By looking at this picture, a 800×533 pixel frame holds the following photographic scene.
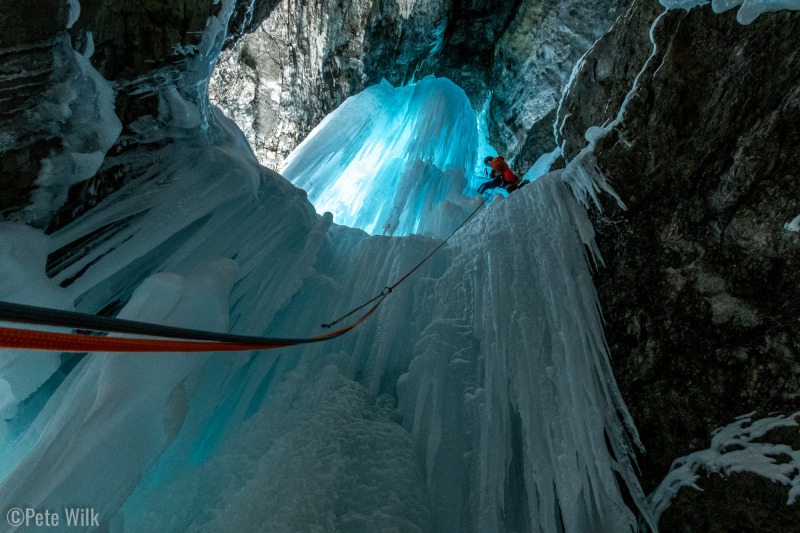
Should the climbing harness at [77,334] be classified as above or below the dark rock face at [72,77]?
A: below

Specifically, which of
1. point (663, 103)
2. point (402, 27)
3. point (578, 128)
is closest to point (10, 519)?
point (663, 103)

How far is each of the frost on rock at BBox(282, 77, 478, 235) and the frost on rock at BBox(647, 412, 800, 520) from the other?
2566mm

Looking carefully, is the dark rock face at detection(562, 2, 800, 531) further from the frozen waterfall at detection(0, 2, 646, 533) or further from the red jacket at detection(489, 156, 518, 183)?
the red jacket at detection(489, 156, 518, 183)

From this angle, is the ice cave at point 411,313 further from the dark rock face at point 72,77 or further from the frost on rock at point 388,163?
the frost on rock at point 388,163

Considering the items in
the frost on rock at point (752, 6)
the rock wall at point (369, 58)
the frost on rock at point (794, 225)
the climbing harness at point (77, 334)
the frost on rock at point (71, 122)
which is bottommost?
the climbing harness at point (77, 334)

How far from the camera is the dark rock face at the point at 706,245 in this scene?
1716 mm

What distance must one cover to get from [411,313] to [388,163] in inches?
138

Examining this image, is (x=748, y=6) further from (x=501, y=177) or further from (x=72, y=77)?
(x=501, y=177)

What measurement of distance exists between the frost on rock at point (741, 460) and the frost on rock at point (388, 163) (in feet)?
8.42

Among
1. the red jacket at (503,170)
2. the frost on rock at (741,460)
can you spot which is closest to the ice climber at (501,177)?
the red jacket at (503,170)

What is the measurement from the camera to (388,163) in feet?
19.1

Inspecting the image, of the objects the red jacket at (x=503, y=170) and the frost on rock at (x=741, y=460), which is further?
the red jacket at (x=503, y=170)

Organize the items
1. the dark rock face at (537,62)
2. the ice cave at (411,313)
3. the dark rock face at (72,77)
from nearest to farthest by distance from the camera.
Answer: the dark rock face at (72,77)
the ice cave at (411,313)
the dark rock face at (537,62)

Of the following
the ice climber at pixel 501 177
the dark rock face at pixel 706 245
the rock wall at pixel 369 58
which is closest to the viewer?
the dark rock face at pixel 706 245
